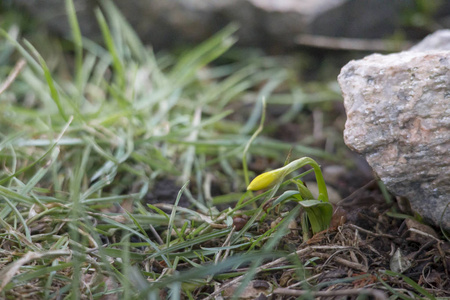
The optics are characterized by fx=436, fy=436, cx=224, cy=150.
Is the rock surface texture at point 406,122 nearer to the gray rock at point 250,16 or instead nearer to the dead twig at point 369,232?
the dead twig at point 369,232

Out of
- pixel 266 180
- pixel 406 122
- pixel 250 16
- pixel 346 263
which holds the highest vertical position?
pixel 250 16

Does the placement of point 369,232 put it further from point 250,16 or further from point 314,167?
point 250,16

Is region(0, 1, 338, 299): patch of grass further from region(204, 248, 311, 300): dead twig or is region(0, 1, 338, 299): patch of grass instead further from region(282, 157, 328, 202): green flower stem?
region(282, 157, 328, 202): green flower stem

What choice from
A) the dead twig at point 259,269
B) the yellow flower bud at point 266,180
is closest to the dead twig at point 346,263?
the dead twig at point 259,269

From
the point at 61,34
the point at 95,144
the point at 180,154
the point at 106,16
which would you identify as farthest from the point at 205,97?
the point at 61,34

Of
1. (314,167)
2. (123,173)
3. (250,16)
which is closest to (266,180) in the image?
(314,167)

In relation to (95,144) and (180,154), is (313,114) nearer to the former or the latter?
(180,154)
